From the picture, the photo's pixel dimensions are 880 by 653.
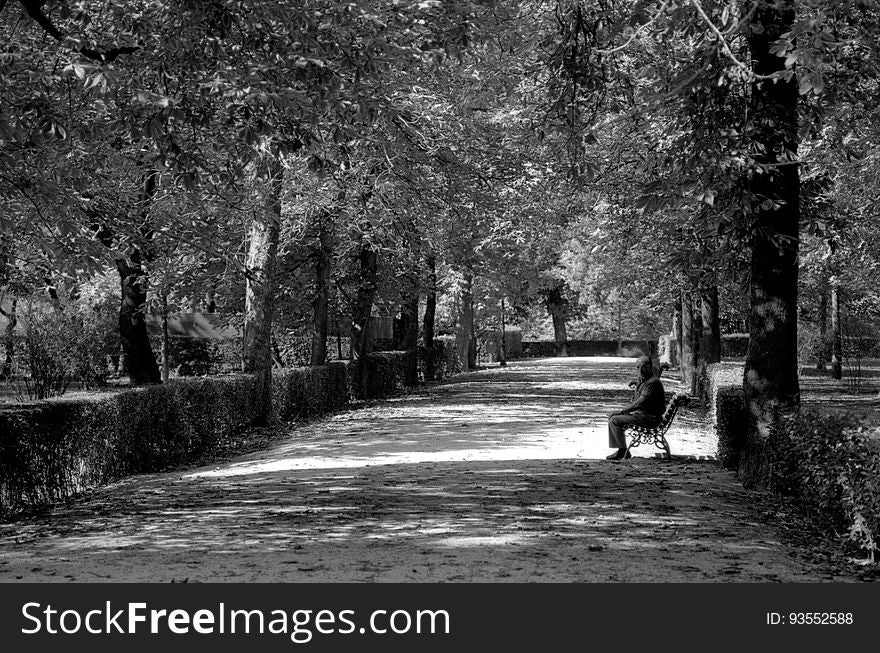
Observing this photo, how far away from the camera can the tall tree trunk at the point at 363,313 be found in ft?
94.2

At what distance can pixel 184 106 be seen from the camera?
966cm

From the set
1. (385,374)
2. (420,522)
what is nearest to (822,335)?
(385,374)

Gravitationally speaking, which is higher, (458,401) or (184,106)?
(184,106)

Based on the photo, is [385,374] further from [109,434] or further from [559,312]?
[559,312]

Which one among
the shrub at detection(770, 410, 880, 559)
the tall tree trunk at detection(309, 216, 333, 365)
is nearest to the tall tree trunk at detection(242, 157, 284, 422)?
the tall tree trunk at detection(309, 216, 333, 365)

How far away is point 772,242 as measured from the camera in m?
12.3

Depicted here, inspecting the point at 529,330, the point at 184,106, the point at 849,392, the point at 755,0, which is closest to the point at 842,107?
the point at 755,0

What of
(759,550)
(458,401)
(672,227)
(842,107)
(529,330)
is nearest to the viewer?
(759,550)

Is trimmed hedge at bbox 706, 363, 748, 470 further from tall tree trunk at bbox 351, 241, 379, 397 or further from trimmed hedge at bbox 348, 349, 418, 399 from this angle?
tall tree trunk at bbox 351, 241, 379, 397

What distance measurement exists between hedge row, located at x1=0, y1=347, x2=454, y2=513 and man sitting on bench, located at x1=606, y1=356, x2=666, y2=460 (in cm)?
634

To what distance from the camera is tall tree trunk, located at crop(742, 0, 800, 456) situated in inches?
478

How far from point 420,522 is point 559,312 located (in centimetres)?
7574

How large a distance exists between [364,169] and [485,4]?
9.73 m

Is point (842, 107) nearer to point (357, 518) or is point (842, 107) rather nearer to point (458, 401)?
point (357, 518)
